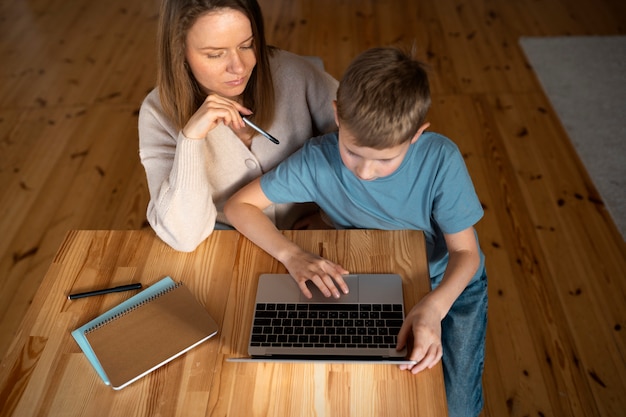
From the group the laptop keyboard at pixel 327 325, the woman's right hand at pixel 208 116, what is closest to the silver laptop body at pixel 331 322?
the laptop keyboard at pixel 327 325

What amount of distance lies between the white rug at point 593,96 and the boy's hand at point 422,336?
4.63 ft

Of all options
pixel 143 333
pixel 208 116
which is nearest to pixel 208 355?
pixel 143 333

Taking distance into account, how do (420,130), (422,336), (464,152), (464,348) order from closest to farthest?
(422,336) → (420,130) → (464,348) → (464,152)

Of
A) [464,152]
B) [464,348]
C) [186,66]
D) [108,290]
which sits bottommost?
[464,152]

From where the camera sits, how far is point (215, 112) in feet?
3.93

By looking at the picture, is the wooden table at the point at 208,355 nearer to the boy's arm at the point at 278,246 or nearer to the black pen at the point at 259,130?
the boy's arm at the point at 278,246

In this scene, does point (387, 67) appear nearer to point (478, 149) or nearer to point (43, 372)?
point (43, 372)

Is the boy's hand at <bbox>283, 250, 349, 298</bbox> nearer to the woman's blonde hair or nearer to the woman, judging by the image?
the woman

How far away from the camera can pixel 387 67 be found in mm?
1020

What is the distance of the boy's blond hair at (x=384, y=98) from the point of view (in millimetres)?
1013

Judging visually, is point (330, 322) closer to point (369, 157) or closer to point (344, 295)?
point (344, 295)

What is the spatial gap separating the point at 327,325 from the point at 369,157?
31 cm

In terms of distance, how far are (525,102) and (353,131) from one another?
6.29 feet

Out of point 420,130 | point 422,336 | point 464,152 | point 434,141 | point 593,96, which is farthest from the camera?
point 593,96
